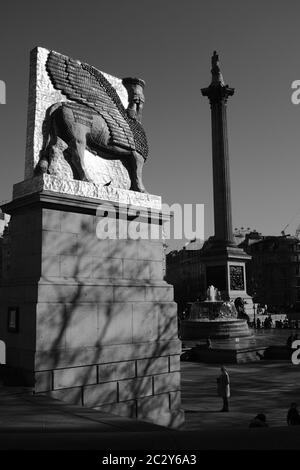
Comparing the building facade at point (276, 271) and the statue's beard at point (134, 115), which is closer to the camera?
the statue's beard at point (134, 115)

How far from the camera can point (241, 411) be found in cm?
1146

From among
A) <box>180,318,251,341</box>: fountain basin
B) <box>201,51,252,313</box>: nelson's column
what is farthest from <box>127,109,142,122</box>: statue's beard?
<box>201,51,252,313</box>: nelson's column

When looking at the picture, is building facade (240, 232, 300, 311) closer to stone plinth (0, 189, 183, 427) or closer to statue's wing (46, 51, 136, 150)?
statue's wing (46, 51, 136, 150)

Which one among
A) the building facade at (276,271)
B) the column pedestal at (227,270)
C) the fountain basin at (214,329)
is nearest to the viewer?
the fountain basin at (214,329)

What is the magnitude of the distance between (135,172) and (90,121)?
1.68m

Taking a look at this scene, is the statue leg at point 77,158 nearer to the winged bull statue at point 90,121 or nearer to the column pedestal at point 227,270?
the winged bull statue at point 90,121

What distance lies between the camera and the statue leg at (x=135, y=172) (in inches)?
426

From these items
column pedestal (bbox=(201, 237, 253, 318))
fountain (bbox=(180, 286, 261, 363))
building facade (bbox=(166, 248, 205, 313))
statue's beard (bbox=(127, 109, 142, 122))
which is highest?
building facade (bbox=(166, 248, 205, 313))

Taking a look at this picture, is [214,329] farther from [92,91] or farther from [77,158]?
[77,158]

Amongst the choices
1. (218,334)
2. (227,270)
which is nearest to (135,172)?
(218,334)

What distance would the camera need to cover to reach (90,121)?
33.1 ft

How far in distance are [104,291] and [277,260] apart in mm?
95453

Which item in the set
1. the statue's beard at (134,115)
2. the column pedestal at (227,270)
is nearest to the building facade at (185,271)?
the column pedestal at (227,270)

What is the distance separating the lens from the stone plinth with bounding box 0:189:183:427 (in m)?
8.08
